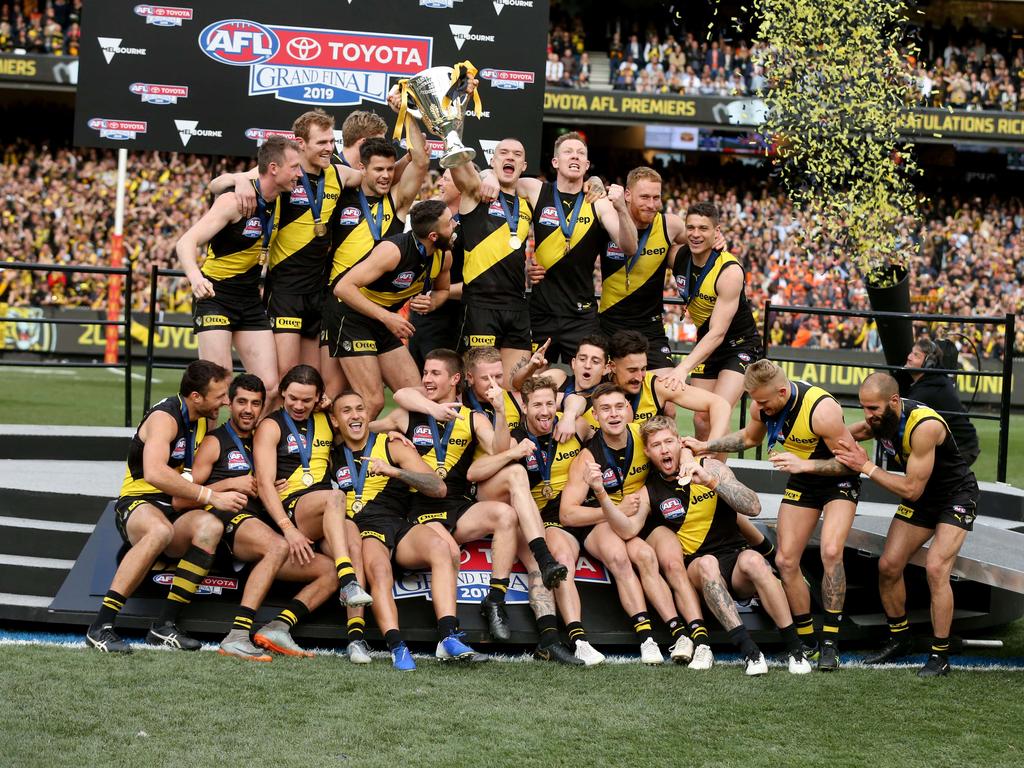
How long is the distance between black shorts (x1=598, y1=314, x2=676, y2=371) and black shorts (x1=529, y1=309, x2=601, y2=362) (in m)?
0.07

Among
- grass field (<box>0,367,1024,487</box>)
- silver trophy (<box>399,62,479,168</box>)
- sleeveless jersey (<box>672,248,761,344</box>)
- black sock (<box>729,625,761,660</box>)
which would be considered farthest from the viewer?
grass field (<box>0,367,1024,487</box>)

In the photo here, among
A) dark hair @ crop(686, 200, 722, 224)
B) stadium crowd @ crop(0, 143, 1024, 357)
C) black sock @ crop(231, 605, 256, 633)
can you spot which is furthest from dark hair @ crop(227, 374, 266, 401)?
stadium crowd @ crop(0, 143, 1024, 357)

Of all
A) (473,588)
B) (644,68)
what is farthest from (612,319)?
(644,68)

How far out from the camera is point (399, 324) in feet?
22.9

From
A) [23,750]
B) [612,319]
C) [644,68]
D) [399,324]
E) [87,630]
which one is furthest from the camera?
Answer: [644,68]

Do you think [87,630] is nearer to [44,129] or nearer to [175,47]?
[175,47]

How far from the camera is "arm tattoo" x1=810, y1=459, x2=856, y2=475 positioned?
6.32 metres

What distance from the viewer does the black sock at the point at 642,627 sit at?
618cm

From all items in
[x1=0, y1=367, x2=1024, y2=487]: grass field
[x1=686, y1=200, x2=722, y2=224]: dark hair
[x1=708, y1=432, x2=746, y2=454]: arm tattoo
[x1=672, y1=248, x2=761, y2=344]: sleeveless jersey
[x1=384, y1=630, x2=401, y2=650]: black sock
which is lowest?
[x1=384, y1=630, x2=401, y2=650]: black sock

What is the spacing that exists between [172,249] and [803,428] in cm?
1697

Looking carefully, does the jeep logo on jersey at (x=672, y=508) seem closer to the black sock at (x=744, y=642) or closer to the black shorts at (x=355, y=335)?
the black sock at (x=744, y=642)

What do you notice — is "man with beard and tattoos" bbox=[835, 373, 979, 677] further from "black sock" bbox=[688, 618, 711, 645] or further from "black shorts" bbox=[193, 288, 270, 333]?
"black shorts" bbox=[193, 288, 270, 333]

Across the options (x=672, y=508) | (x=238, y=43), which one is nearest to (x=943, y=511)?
(x=672, y=508)

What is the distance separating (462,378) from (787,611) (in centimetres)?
219
